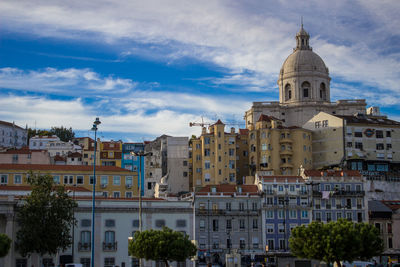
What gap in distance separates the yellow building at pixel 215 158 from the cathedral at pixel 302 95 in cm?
1111

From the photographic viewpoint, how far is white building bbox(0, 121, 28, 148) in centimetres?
16825

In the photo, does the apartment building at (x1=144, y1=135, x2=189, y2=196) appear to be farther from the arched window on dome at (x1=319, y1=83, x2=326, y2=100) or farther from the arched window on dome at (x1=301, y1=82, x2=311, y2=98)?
the arched window on dome at (x1=319, y1=83, x2=326, y2=100)

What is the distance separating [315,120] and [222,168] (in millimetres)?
21036

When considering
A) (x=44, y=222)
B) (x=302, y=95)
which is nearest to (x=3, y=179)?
(x=44, y=222)

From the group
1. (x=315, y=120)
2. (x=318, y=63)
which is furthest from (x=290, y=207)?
(x=318, y=63)

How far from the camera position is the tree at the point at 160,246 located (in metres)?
58.4

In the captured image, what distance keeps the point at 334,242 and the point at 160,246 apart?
15.4 metres

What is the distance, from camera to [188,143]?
401 ft

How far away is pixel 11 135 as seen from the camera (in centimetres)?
17200

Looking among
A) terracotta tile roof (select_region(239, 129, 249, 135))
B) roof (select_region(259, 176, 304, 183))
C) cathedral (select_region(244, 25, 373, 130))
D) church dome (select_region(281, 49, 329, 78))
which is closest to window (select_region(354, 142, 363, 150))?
cathedral (select_region(244, 25, 373, 130))

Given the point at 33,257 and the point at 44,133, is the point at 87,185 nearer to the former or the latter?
the point at 33,257

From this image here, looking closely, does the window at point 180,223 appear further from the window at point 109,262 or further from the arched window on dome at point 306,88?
the arched window on dome at point 306,88

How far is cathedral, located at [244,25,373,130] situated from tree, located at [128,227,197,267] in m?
68.4

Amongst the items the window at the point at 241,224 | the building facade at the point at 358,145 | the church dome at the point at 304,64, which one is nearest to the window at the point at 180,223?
the window at the point at 241,224
